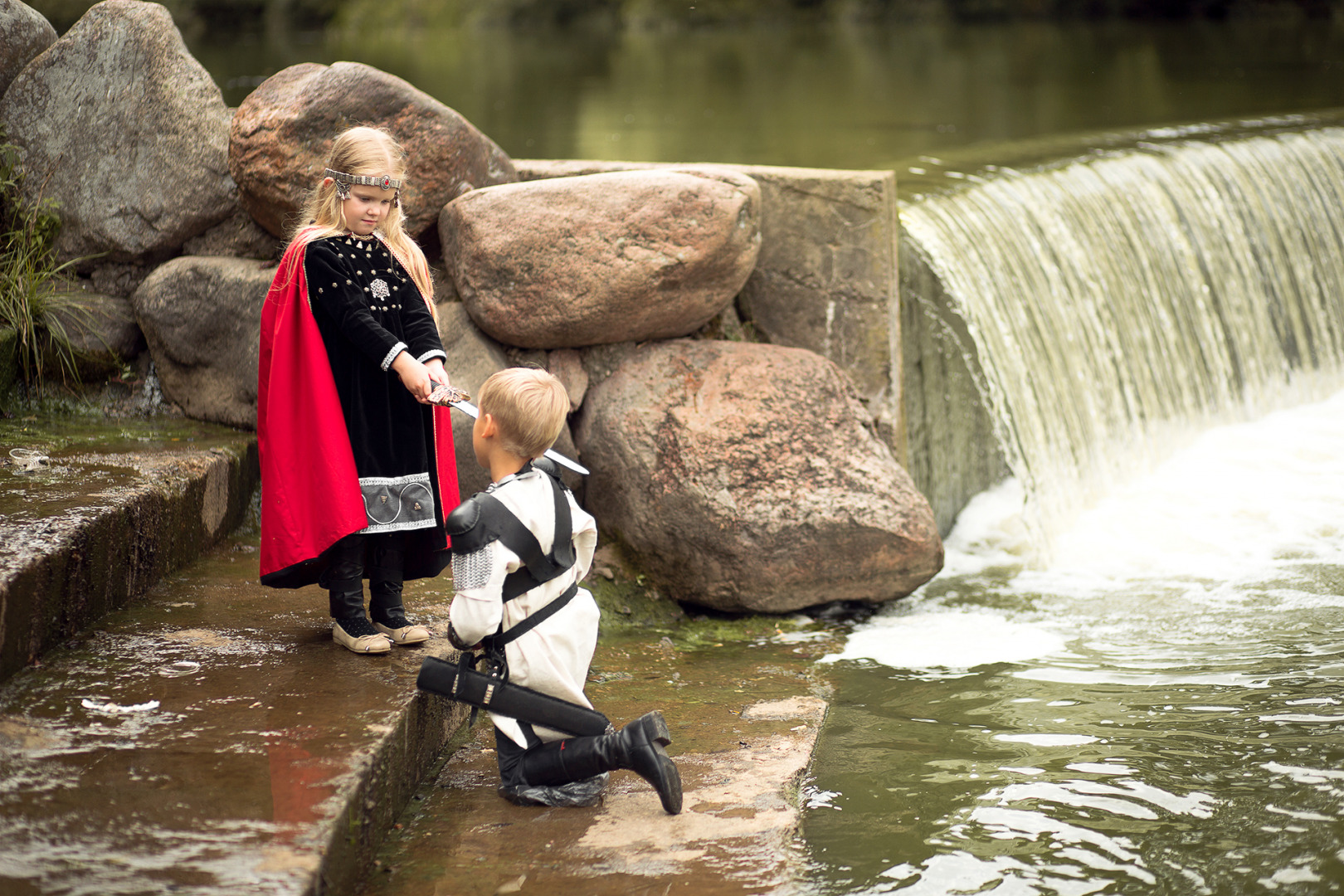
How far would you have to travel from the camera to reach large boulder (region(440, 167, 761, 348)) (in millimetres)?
4594

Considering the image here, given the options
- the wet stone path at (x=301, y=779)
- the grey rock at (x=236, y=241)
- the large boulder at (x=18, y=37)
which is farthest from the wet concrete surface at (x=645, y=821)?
the large boulder at (x=18, y=37)

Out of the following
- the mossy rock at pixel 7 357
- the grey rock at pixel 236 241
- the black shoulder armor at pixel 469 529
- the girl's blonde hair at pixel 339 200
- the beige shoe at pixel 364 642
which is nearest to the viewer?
the black shoulder armor at pixel 469 529

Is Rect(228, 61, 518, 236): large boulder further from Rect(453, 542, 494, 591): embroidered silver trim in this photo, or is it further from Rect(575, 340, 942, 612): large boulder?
Rect(453, 542, 494, 591): embroidered silver trim

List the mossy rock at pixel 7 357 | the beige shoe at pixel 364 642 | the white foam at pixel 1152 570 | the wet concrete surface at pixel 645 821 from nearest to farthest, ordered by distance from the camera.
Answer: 1. the wet concrete surface at pixel 645 821
2. the beige shoe at pixel 364 642
3. the white foam at pixel 1152 570
4. the mossy rock at pixel 7 357

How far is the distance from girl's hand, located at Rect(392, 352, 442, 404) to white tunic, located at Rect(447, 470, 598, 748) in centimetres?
39

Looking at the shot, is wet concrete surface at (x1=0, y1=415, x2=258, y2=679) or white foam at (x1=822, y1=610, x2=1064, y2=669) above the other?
wet concrete surface at (x1=0, y1=415, x2=258, y2=679)

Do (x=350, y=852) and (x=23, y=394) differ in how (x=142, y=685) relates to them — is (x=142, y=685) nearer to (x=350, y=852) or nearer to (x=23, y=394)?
(x=350, y=852)

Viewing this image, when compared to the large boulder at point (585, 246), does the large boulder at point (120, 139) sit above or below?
above

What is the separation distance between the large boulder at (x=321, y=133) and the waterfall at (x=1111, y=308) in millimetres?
2268

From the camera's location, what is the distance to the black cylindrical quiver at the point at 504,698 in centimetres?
291

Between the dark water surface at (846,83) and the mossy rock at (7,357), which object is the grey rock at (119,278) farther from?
the dark water surface at (846,83)

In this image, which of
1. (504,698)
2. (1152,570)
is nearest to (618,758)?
(504,698)

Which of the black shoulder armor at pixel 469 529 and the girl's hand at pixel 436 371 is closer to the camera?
the black shoulder armor at pixel 469 529

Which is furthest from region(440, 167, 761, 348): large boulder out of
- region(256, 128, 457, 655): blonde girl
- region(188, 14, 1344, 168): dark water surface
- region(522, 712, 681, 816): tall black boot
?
region(188, 14, 1344, 168): dark water surface
